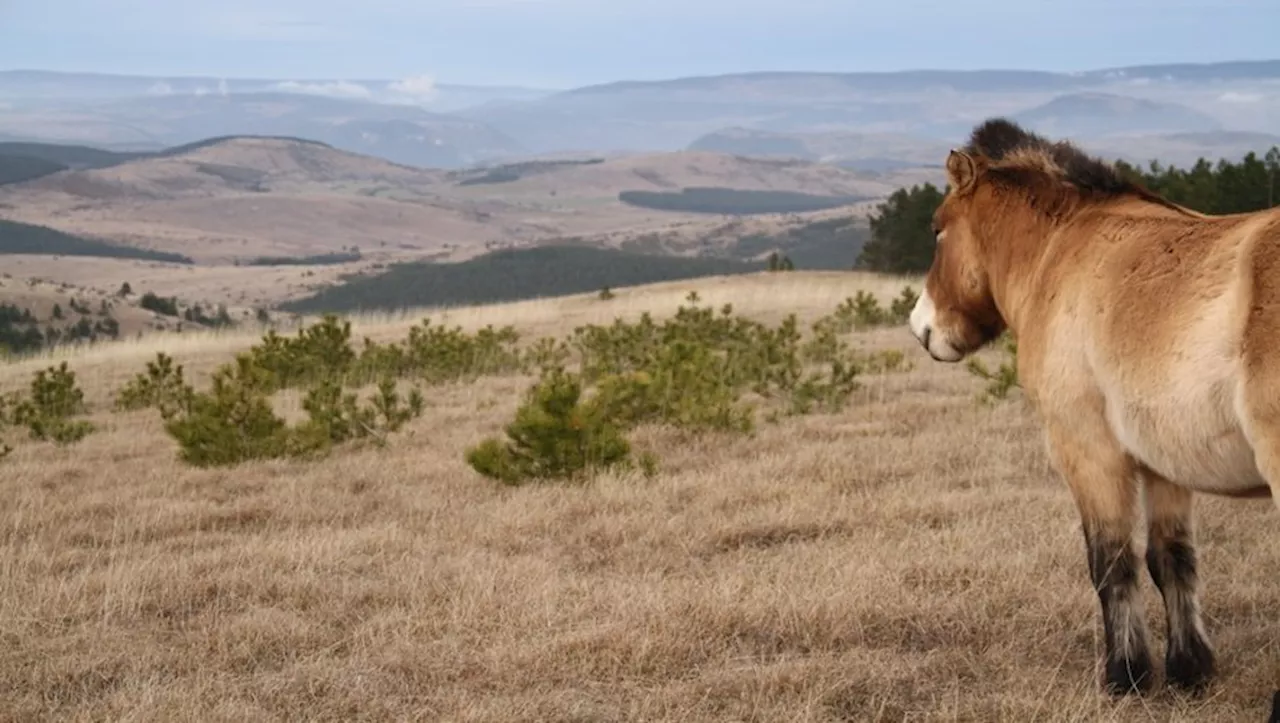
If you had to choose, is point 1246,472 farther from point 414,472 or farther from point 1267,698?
point 414,472

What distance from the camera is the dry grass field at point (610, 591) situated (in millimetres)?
4746

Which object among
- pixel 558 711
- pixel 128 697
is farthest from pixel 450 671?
pixel 128 697

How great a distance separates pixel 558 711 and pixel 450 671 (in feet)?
2.16

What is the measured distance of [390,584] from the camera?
6488 mm

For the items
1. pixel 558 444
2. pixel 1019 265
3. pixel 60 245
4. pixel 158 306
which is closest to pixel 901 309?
pixel 558 444

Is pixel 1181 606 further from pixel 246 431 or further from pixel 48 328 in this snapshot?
pixel 48 328

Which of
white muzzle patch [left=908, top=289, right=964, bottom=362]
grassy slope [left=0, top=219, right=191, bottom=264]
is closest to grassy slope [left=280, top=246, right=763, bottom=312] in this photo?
grassy slope [left=0, top=219, right=191, bottom=264]

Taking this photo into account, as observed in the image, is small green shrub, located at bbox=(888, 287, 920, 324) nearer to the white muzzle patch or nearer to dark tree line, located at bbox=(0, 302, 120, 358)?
the white muzzle patch

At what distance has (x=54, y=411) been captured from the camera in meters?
14.7

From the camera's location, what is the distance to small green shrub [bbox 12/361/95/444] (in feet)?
42.2

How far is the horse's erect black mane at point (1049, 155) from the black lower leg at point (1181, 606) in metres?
1.31

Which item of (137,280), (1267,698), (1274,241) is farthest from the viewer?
(137,280)

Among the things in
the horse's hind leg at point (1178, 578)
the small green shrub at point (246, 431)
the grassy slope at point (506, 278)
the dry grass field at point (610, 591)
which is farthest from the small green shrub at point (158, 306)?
the horse's hind leg at point (1178, 578)

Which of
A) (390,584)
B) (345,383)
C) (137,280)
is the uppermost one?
(390,584)
